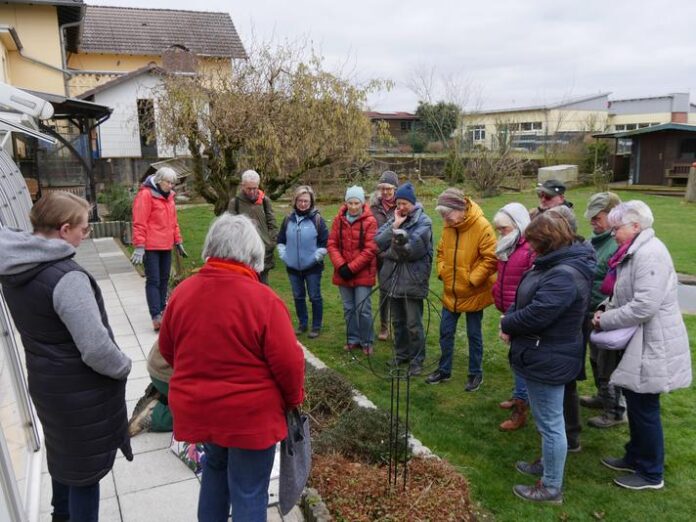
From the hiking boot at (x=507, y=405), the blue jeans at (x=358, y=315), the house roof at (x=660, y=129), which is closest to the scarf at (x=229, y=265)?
the hiking boot at (x=507, y=405)

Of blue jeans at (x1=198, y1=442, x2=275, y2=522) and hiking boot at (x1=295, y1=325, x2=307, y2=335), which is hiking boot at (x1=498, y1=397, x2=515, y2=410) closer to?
hiking boot at (x1=295, y1=325, x2=307, y2=335)

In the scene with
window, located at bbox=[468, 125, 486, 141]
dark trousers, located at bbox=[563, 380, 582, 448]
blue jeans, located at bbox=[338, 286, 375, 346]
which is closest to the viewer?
dark trousers, located at bbox=[563, 380, 582, 448]

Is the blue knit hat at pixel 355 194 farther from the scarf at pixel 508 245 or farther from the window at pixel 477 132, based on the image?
the window at pixel 477 132

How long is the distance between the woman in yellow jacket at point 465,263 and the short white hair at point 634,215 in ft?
3.86

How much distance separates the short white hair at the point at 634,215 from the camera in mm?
3555

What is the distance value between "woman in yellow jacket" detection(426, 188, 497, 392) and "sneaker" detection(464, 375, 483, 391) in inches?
0.9

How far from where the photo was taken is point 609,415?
4.46 meters

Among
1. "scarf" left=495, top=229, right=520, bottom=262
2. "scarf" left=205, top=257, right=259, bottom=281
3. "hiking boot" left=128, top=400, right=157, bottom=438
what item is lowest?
"hiking boot" left=128, top=400, right=157, bottom=438

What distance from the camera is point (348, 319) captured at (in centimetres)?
588

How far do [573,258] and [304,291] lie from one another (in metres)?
3.64

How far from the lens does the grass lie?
342 centimetres

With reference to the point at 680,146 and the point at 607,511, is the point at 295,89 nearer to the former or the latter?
the point at 607,511

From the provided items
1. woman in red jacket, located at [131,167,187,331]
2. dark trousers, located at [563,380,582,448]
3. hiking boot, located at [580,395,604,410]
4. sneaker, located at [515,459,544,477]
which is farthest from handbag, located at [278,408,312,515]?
woman in red jacket, located at [131,167,187,331]

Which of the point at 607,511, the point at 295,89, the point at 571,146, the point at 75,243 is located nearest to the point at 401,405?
the point at 607,511
